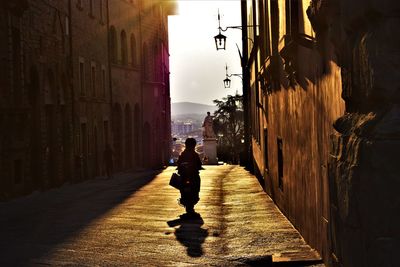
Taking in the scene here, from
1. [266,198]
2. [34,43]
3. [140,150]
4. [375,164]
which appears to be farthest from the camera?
[140,150]

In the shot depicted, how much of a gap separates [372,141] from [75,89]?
27208 mm

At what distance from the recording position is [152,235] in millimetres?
9898

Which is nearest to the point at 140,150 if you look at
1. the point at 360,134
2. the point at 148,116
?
the point at 148,116

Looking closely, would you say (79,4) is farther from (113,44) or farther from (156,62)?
(156,62)

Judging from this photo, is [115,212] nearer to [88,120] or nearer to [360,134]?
[360,134]

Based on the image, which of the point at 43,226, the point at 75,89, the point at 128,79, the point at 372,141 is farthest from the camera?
the point at 128,79

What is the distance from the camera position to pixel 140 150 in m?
44.0

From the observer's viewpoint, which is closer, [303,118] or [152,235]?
[303,118]

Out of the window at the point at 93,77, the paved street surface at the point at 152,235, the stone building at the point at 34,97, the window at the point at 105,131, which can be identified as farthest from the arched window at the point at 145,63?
the paved street surface at the point at 152,235

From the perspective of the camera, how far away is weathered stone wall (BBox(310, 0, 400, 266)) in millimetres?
2889

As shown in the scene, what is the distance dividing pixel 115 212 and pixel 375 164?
35.2 feet

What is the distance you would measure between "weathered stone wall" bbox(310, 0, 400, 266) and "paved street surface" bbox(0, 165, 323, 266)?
13.3 feet

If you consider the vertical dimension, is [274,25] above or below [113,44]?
below

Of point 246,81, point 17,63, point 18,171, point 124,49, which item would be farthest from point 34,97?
point 124,49
